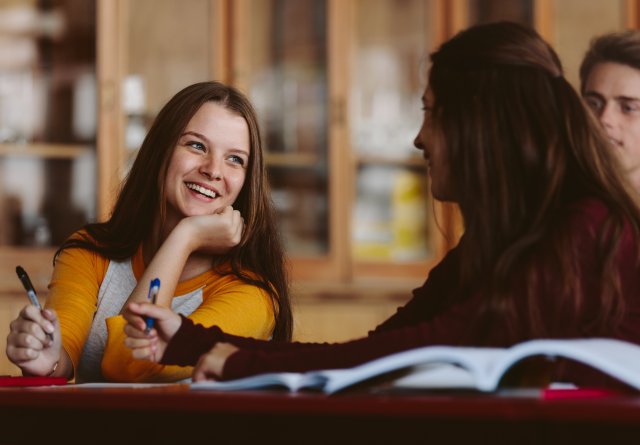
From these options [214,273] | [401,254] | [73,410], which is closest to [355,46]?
[401,254]

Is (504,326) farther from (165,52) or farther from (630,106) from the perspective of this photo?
(165,52)

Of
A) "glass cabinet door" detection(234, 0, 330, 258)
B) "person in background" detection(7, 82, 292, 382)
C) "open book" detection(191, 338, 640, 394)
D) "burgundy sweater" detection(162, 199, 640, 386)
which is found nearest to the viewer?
"open book" detection(191, 338, 640, 394)

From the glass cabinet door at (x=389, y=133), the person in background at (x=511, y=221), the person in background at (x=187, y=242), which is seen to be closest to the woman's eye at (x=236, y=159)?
the person in background at (x=187, y=242)

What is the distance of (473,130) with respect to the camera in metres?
1.04

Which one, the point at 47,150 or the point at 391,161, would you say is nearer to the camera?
the point at 47,150

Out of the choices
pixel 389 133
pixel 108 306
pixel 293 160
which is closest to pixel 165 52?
pixel 293 160

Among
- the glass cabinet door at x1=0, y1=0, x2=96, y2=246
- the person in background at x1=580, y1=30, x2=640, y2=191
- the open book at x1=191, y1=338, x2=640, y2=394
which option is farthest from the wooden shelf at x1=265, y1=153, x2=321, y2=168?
the open book at x1=191, y1=338, x2=640, y2=394

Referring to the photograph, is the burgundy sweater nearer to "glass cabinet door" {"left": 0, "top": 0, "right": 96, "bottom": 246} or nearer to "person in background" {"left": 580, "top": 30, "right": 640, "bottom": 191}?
"person in background" {"left": 580, "top": 30, "right": 640, "bottom": 191}

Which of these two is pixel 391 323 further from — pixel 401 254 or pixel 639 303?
pixel 401 254

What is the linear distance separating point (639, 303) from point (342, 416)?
416 millimetres

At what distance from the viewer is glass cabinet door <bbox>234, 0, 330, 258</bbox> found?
3676 mm

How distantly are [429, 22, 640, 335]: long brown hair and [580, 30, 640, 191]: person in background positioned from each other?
3.85 feet

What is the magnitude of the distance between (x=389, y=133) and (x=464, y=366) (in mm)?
3081

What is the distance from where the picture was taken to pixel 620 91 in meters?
2.21
